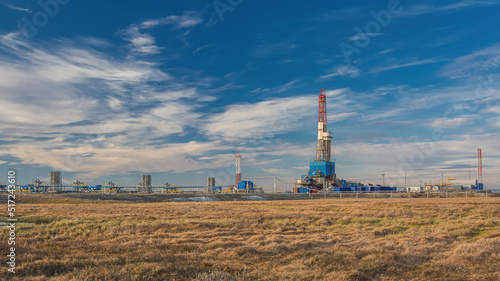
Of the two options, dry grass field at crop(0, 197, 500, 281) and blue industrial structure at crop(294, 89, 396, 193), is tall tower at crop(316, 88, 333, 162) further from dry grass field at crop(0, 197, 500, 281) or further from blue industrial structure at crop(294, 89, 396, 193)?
dry grass field at crop(0, 197, 500, 281)

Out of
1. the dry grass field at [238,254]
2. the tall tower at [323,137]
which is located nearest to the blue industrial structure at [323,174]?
the tall tower at [323,137]

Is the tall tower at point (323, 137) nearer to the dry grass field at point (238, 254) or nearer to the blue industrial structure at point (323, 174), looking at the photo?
the blue industrial structure at point (323, 174)

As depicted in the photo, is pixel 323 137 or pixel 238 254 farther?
pixel 323 137

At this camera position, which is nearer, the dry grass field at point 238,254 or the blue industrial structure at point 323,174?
the dry grass field at point 238,254

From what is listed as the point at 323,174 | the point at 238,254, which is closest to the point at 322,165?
the point at 323,174

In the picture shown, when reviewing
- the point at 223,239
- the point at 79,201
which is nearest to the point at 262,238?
the point at 223,239

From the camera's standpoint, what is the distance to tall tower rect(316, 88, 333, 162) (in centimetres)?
10900

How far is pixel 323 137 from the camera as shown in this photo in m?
110

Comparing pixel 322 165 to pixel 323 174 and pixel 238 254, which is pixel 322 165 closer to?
pixel 323 174

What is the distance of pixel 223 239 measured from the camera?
1778cm

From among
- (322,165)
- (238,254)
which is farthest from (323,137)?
(238,254)

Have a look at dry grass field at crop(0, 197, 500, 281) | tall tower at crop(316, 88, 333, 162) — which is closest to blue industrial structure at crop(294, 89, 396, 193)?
tall tower at crop(316, 88, 333, 162)

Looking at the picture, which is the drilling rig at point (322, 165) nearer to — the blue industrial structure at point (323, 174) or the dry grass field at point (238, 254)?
the blue industrial structure at point (323, 174)

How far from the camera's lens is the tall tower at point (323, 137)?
109 m
